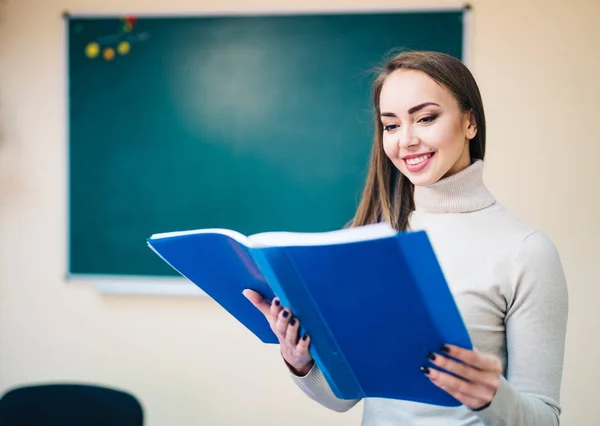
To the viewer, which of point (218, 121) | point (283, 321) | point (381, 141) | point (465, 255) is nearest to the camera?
point (283, 321)

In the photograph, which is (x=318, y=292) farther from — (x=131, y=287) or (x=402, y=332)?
(x=131, y=287)

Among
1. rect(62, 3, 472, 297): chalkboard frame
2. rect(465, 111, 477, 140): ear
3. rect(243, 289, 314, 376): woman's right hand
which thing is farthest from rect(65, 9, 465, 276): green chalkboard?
rect(243, 289, 314, 376): woman's right hand

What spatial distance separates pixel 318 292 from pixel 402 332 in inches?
4.4

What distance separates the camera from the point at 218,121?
2.38 meters

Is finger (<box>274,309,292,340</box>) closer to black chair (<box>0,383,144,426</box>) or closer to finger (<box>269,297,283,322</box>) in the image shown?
finger (<box>269,297,283,322</box>)

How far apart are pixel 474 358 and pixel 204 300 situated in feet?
5.82

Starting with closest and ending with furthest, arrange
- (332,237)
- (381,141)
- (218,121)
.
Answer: (332,237) < (381,141) < (218,121)

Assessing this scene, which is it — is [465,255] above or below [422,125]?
below

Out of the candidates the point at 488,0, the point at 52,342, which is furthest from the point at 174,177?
the point at 488,0

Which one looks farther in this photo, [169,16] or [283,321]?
[169,16]

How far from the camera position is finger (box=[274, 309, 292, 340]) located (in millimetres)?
874

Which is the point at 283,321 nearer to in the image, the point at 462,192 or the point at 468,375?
the point at 468,375

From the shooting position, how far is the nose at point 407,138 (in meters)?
1.00

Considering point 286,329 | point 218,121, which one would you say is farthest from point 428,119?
point 218,121
